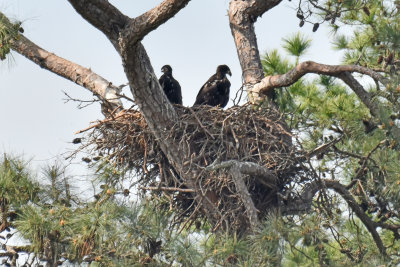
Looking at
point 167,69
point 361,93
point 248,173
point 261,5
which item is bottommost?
point 248,173

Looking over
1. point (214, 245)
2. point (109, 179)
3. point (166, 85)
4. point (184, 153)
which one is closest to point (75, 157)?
point (109, 179)

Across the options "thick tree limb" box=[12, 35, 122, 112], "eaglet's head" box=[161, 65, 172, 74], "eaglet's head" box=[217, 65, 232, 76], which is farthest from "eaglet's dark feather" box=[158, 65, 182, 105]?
"thick tree limb" box=[12, 35, 122, 112]

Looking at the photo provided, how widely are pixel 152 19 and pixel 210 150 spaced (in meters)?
1.59

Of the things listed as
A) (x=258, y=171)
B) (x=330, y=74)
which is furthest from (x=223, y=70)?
(x=258, y=171)

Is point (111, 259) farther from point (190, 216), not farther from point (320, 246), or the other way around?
point (190, 216)

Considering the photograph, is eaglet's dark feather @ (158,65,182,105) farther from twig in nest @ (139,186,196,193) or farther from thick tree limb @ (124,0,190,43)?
thick tree limb @ (124,0,190,43)

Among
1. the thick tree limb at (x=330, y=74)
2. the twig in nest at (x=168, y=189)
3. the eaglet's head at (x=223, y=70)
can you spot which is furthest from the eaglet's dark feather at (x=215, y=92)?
the twig in nest at (x=168, y=189)

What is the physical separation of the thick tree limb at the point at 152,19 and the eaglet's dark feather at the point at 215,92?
2553 mm

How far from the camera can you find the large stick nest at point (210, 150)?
22.2ft

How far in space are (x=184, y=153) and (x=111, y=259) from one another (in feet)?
5.61

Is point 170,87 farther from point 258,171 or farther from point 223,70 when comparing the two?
point 258,171

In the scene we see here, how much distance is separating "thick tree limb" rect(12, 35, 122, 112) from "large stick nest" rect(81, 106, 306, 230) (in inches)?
26.4

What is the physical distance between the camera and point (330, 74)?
7.08m

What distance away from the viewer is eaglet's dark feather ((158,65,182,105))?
813 centimetres
